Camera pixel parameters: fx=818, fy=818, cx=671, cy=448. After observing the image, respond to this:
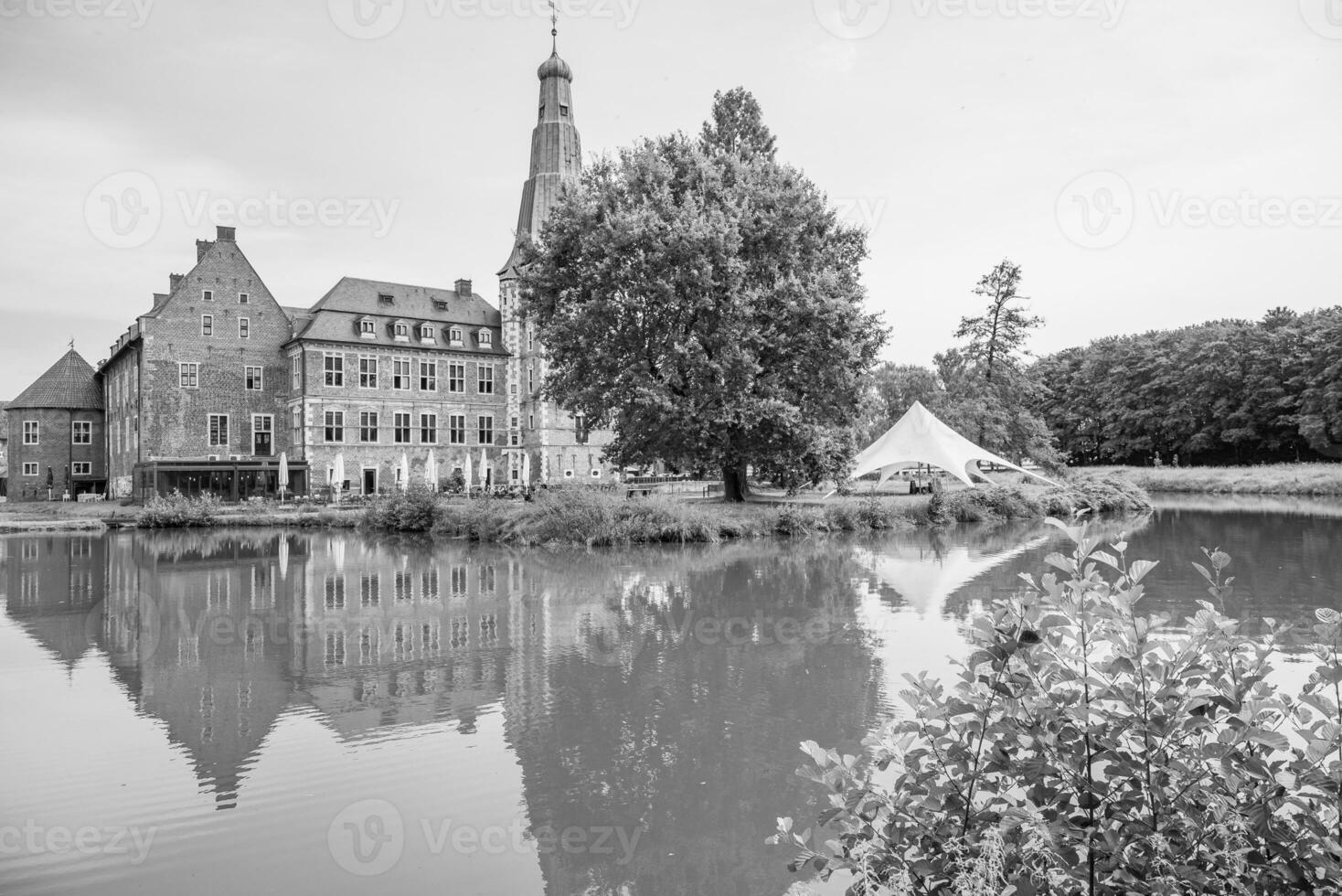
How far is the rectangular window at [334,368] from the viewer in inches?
1611

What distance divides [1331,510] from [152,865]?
3475 centimetres

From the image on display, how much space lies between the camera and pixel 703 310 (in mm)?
22391

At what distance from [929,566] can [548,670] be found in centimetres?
988

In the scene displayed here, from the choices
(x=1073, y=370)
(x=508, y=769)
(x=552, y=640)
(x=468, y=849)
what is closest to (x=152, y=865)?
(x=468, y=849)

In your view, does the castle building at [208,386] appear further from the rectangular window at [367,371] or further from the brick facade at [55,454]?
the brick facade at [55,454]

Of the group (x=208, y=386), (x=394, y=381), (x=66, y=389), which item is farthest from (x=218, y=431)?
(x=66, y=389)

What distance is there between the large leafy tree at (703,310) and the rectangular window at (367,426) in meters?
20.5

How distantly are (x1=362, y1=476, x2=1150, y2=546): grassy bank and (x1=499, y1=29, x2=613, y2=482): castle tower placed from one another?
20.1 meters

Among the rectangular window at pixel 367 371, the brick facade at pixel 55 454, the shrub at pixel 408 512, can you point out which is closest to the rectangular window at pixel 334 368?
the rectangular window at pixel 367 371

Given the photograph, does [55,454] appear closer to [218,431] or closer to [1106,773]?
[218,431]

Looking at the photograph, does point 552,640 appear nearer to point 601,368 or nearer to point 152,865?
point 152,865

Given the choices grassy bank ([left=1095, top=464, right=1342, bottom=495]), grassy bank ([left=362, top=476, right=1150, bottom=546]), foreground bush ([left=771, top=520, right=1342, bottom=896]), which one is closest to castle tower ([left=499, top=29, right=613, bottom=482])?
grassy bank ([left=362, top=476, right=1150, bottom=546])

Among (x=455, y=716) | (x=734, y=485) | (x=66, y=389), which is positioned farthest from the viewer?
(x=66, y=389)

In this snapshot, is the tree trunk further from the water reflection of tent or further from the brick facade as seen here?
the brick facade
